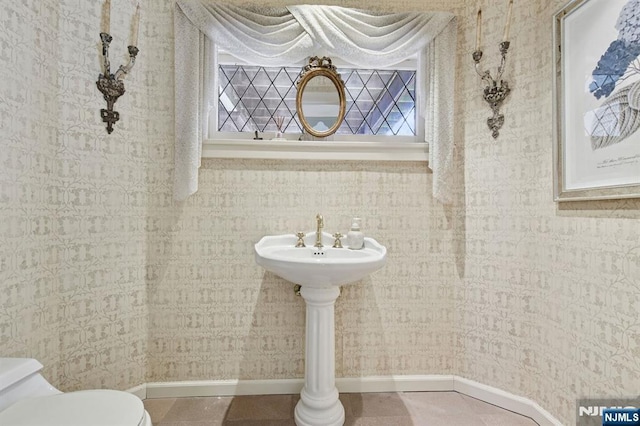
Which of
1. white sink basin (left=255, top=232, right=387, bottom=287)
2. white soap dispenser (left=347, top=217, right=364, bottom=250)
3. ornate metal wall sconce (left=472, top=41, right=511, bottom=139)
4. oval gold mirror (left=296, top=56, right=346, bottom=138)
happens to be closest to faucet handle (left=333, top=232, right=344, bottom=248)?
white soap dispenser (left=347, top=217, right=364, bottom=250)

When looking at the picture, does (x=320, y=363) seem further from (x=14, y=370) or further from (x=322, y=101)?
(x=322, y=101)

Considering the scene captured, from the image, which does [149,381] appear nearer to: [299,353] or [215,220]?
[299,353]

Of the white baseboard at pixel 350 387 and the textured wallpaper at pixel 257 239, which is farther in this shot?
the white baseboard at pixel 350 387

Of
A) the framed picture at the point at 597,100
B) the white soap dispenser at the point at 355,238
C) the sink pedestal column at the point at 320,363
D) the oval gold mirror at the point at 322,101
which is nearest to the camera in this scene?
the framed picture at the point at 597,100

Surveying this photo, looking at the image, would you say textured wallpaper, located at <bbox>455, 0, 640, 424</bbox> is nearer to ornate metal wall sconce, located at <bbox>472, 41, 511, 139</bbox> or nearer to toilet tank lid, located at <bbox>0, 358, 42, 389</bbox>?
ornate metal wall sconce, located at <bbox>472, 41, 511, 139</bbox>

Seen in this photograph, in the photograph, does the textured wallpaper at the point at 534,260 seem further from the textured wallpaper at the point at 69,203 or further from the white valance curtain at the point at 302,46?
the textured wallpaper at the point at 69,203

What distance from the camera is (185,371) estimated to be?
59.8 inches

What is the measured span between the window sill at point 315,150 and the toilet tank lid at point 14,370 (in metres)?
1.01

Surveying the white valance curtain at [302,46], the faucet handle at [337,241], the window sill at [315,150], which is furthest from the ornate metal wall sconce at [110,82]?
the faucet handle at [337,241]

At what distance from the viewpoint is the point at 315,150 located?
1.52 metres

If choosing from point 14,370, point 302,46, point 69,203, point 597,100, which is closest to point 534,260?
point 597,100

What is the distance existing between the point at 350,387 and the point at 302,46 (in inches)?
71.1

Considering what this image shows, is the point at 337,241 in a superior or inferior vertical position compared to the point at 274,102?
inferior

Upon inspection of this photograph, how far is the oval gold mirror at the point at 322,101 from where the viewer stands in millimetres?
1548
